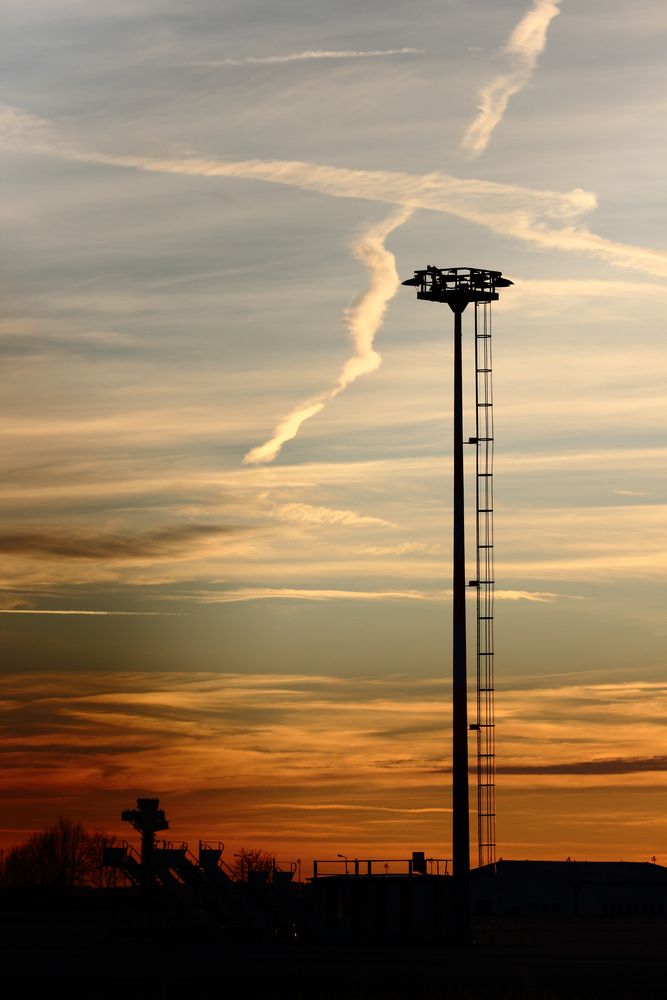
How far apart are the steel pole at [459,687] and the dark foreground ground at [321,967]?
4.10m

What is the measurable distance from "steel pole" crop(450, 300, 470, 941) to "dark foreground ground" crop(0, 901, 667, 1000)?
4.10m

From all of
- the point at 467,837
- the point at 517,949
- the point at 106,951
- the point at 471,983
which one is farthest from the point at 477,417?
the point at 471,983

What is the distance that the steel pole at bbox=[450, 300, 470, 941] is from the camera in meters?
97.9

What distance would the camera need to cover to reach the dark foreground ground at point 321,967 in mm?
59594

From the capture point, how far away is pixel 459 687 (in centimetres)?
10050

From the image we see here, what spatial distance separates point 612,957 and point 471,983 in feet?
79.1

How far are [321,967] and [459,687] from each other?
96.0 ft

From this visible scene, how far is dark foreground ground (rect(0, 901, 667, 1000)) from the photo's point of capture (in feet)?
196

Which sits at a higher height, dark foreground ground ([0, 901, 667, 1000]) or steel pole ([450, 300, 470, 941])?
steel pole ([450, 300, 470, 941])

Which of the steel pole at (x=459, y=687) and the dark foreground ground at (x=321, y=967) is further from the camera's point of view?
the steel pole at (x=459, y=687)

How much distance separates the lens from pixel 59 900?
170125 mm

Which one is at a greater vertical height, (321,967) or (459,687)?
(459,687)

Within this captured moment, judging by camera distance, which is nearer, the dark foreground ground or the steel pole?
the dark foreground ground

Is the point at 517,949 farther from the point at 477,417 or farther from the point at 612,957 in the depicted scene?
the point at 477,417
